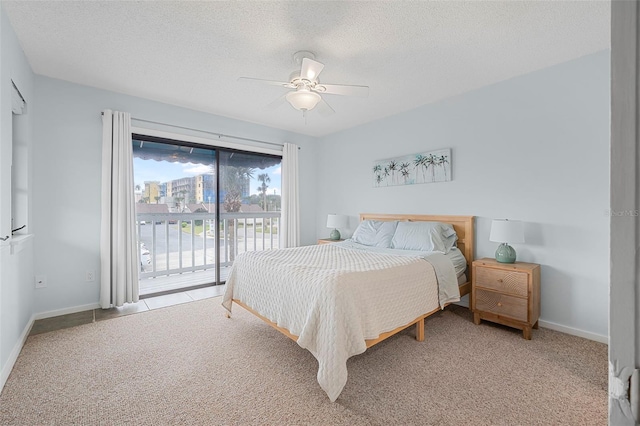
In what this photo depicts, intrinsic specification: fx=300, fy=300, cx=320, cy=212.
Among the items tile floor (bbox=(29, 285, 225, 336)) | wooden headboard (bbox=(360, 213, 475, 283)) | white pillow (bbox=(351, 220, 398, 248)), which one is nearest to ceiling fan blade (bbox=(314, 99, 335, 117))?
white pillow (bbox=(351, 220, 398, 248))

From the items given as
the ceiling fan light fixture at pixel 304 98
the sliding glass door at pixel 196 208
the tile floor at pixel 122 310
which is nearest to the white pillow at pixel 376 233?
the sliding glass door at pixel 196 208

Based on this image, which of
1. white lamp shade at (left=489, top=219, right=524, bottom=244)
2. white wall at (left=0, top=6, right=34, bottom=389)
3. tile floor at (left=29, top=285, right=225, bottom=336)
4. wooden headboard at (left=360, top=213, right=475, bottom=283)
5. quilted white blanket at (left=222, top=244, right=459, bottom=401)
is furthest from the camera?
wooden headboard at (left=360, top=213, right=475, bottom=283)

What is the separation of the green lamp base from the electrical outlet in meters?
4.52

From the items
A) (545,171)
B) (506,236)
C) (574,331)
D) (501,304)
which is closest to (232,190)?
(506,236)

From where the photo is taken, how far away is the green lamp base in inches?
113

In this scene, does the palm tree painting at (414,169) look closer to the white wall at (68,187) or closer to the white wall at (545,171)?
the white wall at (545,171)

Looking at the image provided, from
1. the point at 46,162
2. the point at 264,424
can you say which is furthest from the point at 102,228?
the point at 264,424

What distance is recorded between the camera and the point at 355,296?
200 cm

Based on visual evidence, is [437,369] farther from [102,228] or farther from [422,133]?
[102,228]

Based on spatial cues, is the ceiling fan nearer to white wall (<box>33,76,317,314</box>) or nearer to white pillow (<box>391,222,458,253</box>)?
white pillow (<box>391,222,458,253</box>)

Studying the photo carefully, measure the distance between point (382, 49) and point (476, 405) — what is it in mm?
2636

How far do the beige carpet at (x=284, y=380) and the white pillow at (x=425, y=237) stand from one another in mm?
845

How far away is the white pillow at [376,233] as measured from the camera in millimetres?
3684

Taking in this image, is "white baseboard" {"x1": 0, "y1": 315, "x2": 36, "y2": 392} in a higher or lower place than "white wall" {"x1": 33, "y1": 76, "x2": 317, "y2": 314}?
lower
